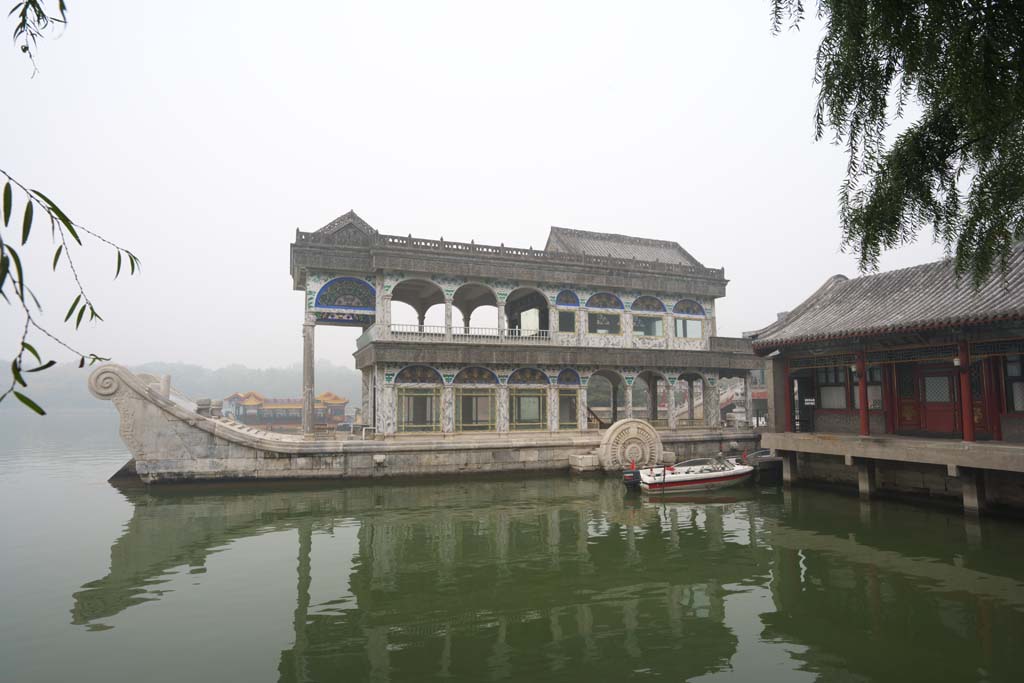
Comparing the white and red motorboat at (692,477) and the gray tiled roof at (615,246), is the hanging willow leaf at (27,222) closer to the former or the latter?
the white and red motorboat at (692,477)

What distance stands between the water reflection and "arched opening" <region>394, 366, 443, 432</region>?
717 centimetres

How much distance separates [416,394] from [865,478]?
15.4m

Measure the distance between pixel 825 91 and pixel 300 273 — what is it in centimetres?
2255

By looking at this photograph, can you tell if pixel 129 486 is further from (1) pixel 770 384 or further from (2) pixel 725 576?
(1) pixel 770 384

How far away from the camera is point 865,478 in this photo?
1694 centimetres

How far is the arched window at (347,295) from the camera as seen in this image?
81.5ft

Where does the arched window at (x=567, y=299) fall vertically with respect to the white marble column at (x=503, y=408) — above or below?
above

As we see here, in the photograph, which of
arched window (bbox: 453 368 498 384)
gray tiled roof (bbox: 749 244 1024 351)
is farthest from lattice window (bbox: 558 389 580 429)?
gray tiled roof (bbox: 749 244 1024 351)

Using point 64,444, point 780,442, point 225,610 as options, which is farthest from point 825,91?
point 64,444

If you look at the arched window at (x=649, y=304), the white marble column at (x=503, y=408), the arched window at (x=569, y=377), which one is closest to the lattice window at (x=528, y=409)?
the white marble column at (x=503, y=408)

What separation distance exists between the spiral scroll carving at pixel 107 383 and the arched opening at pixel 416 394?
897cm

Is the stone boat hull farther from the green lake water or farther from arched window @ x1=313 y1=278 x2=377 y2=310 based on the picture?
arched window @ x1=313 y1=278 x2=377 y2=310

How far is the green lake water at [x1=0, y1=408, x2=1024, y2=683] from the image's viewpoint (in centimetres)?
691

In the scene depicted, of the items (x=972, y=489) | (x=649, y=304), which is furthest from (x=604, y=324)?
(x=972, y=489)
